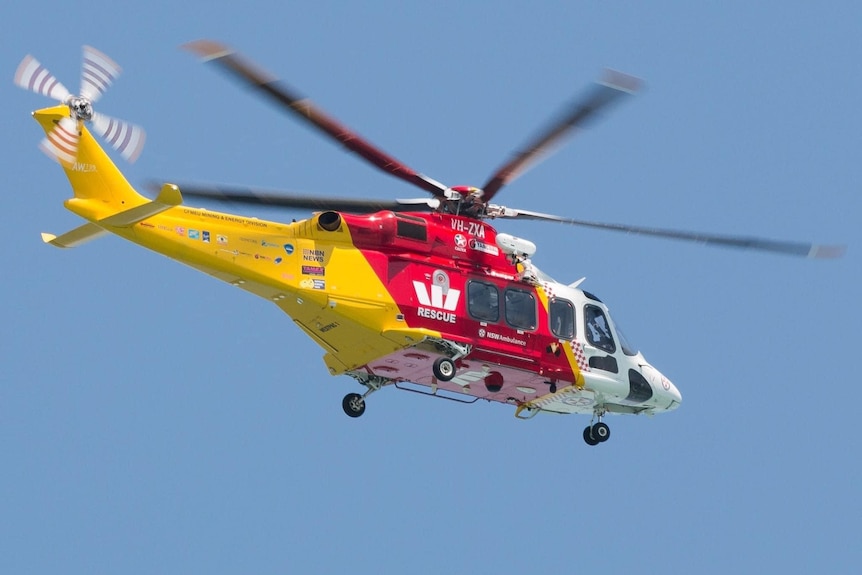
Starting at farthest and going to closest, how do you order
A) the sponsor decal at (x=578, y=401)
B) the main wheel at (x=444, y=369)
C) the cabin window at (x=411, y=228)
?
the sponsor decal at (x=578, y=401) → the cabin window at (x=411, y=228) → the main wheel at (x=444, y=369)

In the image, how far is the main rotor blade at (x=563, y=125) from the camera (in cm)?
2420

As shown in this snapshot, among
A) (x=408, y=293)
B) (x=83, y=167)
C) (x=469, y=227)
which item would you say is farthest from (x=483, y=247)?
(x=83, y=167)

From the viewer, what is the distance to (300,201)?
27094mm

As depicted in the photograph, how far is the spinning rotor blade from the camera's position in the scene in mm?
24141

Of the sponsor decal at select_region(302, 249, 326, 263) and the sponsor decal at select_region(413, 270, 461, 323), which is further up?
the sponsor decal at select_region(302, 249, 326, 263)

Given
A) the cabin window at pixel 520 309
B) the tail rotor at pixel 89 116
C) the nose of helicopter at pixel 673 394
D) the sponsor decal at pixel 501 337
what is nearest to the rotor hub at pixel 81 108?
the tail rotor at pixel 89 116

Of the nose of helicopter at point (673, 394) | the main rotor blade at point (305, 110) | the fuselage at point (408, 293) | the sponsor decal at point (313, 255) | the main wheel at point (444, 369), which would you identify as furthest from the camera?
the nose of helicopter at point (673, 394)

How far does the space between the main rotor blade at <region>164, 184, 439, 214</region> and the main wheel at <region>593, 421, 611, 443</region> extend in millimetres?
4917

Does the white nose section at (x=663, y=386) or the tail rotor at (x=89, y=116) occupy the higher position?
the tail rotor at (x=89, y=116)

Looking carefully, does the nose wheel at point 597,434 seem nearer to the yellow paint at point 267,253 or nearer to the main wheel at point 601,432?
the main wheel at point 601,432

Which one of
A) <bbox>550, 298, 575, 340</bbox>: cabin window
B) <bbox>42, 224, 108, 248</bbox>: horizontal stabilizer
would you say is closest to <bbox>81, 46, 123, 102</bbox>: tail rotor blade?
<bbox>42, 224, 108, 248</bbox>: horizontal stabilizer

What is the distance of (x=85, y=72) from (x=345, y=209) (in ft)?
17.5

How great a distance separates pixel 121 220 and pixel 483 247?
6.30 meters

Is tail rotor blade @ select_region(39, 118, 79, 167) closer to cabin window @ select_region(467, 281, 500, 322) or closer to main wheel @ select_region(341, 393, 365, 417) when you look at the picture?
main wheel @ select_region(341, 393, 365, 417)
